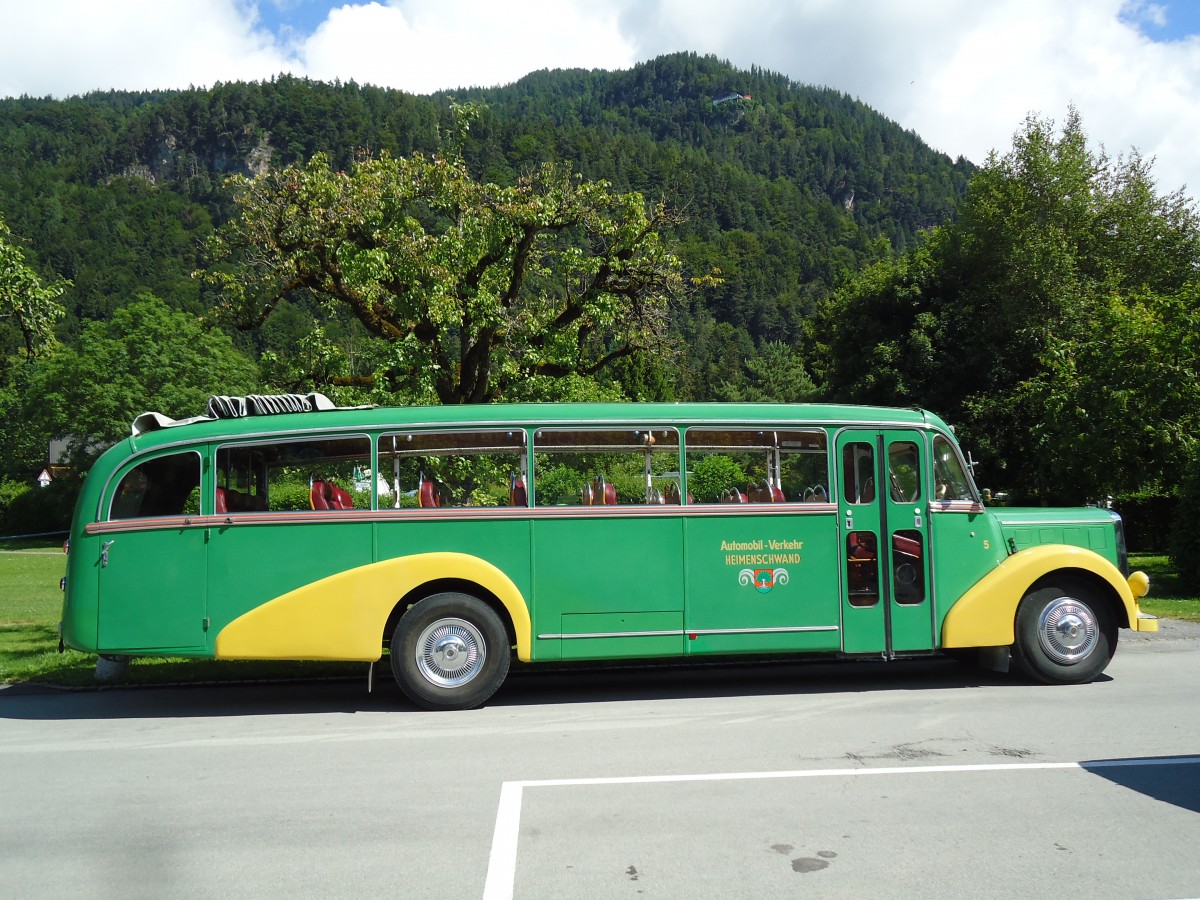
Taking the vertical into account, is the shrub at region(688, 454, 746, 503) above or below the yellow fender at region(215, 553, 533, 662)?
above

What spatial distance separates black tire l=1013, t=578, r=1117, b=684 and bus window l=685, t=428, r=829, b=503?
2238 mm

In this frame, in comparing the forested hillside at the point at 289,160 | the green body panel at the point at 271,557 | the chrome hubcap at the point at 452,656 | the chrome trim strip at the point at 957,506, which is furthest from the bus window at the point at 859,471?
the forested hillside at the point at 289,160

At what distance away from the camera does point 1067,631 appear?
10.1 meters

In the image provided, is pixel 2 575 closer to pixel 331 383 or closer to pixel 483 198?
pixel 331 383

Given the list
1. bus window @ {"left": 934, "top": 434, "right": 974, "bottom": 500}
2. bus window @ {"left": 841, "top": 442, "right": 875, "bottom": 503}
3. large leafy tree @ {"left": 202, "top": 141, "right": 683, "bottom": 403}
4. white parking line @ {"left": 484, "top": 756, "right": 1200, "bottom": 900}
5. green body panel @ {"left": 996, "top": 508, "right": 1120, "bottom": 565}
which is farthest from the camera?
large leafy tree @ {"left": 202, "top": 141, "right": 683, "bottom": 403}

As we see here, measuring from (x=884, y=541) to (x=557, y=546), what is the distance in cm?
310

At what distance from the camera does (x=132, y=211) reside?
4779 inches

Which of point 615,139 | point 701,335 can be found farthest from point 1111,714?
point 615,139

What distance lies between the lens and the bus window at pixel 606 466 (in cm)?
995

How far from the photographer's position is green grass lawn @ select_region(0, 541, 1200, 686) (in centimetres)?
1157

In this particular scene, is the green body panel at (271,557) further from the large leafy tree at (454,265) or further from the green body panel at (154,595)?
the large leafy tree at (454,265)

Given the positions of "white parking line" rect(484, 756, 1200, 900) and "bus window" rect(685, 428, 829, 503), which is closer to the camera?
"white parking line" rect(484, 756, 1200, 900)

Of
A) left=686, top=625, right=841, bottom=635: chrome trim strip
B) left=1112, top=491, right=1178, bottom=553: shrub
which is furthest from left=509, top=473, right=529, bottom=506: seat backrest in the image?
left=1112, top=491, right=1178, bottom=553: shrub

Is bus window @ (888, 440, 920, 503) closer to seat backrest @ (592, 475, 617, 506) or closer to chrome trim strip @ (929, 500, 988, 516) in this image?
chrome trim strip @ (929, 500, 988, 516)
